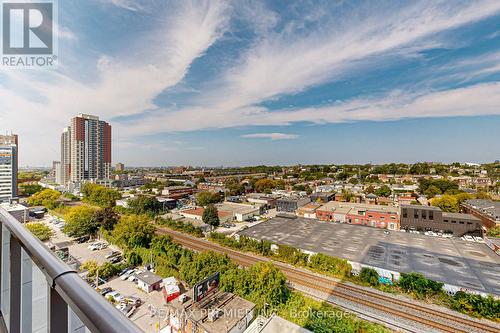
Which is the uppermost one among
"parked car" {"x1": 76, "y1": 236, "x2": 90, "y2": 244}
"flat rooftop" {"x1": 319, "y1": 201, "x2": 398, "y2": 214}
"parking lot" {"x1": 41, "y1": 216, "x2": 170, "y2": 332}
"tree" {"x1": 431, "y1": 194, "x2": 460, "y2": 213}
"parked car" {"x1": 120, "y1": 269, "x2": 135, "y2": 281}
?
"tree" {"x1": 431, "y1": 194, "x2": 460, "y2": 213}

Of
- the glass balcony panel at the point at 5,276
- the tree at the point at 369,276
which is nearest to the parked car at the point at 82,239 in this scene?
the tree at the point at 369,276

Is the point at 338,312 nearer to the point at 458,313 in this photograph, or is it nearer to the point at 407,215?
the point at 458,313

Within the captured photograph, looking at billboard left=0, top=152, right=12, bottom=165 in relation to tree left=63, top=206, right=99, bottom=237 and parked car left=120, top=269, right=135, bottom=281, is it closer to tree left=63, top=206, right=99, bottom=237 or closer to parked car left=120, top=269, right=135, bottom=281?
tree left=63, top=206, right=99, bottom=237

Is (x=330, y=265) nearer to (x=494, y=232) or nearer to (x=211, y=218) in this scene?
(x=211, y=218)

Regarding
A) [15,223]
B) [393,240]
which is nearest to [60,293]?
[15,223]

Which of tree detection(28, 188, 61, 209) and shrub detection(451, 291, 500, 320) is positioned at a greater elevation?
tree detection(28, 188, 61, 209)

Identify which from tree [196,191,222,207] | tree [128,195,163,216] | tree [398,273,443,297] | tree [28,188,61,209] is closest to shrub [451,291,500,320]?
tree [398,273,443,297]

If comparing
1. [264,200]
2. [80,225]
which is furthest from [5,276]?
[264,200]

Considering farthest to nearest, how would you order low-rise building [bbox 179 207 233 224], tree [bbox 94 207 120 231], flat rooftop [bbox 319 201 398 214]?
low-rise building [bbox 179 207 233 224] < flat rooftop [bbox 319 201 398 214] < tree [bbox 94 207 120 231]
